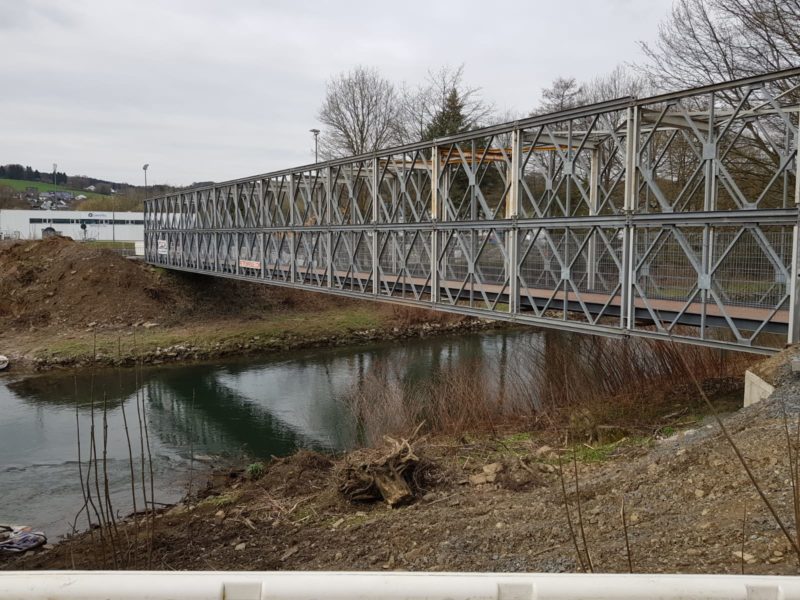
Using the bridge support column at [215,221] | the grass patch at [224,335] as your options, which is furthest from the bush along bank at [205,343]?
the bridge support column at [215,221]

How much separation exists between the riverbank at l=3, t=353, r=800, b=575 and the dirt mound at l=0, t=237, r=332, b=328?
22582 mm

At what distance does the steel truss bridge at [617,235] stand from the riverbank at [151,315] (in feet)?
13.9

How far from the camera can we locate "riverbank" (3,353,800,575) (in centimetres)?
520

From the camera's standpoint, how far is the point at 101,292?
32.2 meters

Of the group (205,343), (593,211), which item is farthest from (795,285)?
(205,343)

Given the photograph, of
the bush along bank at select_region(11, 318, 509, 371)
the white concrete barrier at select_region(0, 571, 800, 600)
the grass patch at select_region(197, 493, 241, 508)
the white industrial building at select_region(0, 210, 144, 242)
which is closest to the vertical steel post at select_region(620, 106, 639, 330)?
the grass patch at select_region(197, 493, 241, 508)

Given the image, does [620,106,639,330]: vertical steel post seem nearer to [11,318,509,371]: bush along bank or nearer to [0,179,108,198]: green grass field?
[11,318,509,371]: bush along bank

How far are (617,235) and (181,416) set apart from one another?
1295 cm

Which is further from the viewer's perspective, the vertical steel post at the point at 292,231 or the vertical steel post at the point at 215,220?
the vertical steel post at the point at 215,220

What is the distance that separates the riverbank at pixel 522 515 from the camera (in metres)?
5.20

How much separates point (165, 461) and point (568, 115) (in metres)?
11.0

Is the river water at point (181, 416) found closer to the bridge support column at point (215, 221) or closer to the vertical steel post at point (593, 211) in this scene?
the vertical steel post at point (593, 211)

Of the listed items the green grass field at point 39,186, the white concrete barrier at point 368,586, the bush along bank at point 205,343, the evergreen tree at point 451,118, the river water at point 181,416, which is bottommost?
the river water at point 181,416

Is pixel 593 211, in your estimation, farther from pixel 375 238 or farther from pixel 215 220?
pixel 215 220
